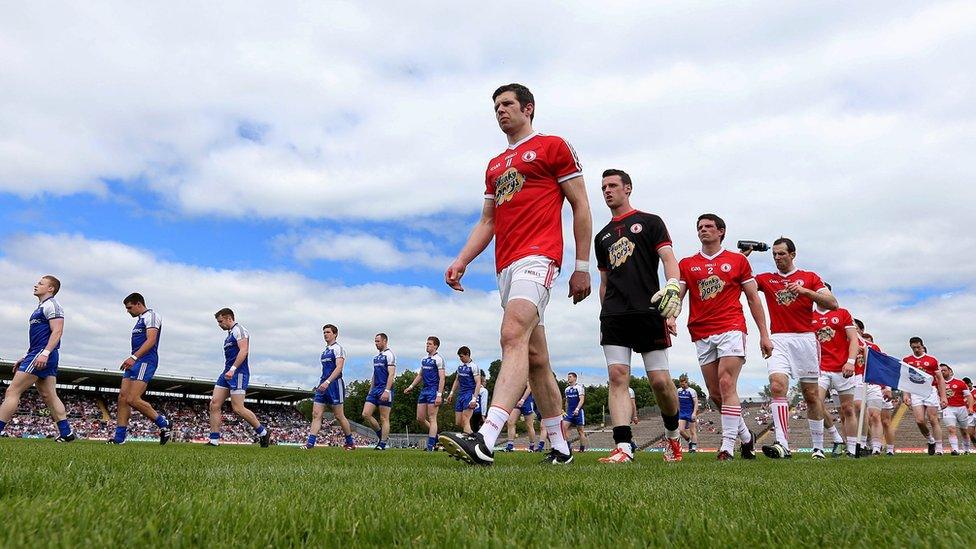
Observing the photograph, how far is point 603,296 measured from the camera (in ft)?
22.9

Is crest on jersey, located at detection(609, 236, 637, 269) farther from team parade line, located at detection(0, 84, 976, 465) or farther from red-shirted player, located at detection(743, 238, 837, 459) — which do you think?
red-shirted player, located at detection(743, 238, 837, 459)

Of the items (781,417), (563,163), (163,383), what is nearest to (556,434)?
(563,163)

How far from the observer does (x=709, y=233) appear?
791 centimetres

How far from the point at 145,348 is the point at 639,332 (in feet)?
30.1

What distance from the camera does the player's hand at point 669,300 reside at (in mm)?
5324

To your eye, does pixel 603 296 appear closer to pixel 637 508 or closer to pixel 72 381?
pixel 637 508

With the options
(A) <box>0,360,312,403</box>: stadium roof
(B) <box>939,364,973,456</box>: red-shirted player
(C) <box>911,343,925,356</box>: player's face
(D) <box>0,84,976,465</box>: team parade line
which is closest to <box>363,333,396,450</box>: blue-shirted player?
(D) <box>0,84,976,465</box>: team parade line

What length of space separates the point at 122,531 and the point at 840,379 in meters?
11.2

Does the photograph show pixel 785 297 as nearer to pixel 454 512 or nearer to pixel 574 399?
pixel 454 512

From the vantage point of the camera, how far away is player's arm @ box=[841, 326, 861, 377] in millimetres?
9228

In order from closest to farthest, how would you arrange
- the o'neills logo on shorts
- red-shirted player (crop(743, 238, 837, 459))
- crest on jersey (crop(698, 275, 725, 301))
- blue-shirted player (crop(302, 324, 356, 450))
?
crest on jersey (crop(698, 275, 725, 301)), red-shirted player (crop(743, 238, 837, 459)), the o'neills logo on shorts, blue-shirted player (crop(302, 324, 356, 450))

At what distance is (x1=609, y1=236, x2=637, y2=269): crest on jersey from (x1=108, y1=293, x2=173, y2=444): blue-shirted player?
8.81 meters

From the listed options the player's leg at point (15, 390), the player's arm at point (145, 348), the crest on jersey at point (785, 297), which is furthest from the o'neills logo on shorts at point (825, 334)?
the player's leg at point (15, 390)

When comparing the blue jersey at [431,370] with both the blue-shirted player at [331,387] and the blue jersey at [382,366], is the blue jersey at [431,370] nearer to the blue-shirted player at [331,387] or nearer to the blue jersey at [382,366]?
the blue jersey at [382,366]
